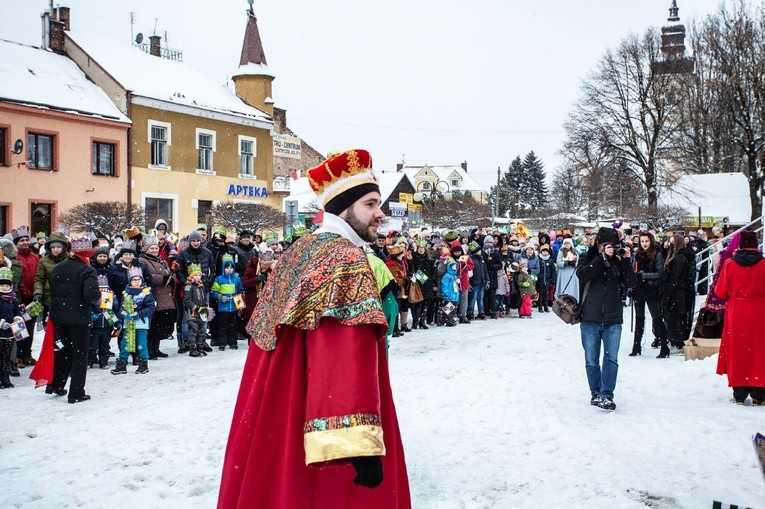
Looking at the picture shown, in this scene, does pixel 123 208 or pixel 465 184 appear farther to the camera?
pixel 465 184

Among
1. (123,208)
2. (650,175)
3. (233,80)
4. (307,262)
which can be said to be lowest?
(307,262)

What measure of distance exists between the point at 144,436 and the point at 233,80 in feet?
104

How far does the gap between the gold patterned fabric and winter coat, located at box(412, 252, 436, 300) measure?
12.3 m

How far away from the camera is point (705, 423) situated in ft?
23.9

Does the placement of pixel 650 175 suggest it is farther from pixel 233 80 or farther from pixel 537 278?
pixel 537 278

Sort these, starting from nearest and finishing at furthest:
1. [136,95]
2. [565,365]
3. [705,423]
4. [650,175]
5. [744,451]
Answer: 1. [744,451]
2. [705,423]
3. [565,365]
4. [136,95]
5. [650,175]

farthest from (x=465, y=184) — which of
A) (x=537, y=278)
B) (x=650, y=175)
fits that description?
(x=537, y=278)

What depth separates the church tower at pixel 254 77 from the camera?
35.7 m

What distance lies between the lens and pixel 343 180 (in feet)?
10.1

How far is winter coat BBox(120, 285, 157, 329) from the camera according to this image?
10.2 m

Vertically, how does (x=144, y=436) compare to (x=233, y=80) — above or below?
below

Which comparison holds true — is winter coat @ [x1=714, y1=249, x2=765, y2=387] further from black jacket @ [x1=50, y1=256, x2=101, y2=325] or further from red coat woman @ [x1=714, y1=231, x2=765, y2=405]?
black jacket @ [x1=50, y1=256, x2=101, y2=325]

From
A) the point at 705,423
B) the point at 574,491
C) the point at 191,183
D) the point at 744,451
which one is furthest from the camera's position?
the point at 191,183

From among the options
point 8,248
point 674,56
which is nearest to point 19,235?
point 8,248
